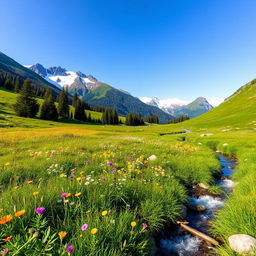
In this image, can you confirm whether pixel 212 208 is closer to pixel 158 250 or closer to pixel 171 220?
pixel 171 220

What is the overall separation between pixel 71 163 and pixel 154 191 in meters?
4.24

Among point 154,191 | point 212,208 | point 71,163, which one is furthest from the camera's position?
point 71,163

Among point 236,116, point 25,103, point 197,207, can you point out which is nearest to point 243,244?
point 197,207

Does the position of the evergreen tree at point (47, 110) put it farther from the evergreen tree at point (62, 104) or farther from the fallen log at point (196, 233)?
the fallen log at point (196, 233)

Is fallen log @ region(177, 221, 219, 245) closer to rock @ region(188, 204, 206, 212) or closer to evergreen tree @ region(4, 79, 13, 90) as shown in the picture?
rock @ region(188, 204, 206, 212)

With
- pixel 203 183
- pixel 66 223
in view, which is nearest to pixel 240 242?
pixel 66 223

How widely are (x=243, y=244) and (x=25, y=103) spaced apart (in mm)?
88023

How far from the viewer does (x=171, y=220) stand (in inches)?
158

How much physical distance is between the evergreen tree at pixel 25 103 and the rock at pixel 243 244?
86.5m

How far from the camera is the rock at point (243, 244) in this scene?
7.49 feet

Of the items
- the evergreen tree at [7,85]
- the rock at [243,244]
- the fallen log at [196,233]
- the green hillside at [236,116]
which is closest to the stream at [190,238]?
the fallen log at [196,233]

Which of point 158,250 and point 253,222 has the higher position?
point 253,222

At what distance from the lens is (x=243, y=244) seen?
2332mm

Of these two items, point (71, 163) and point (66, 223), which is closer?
point (66, 223)
